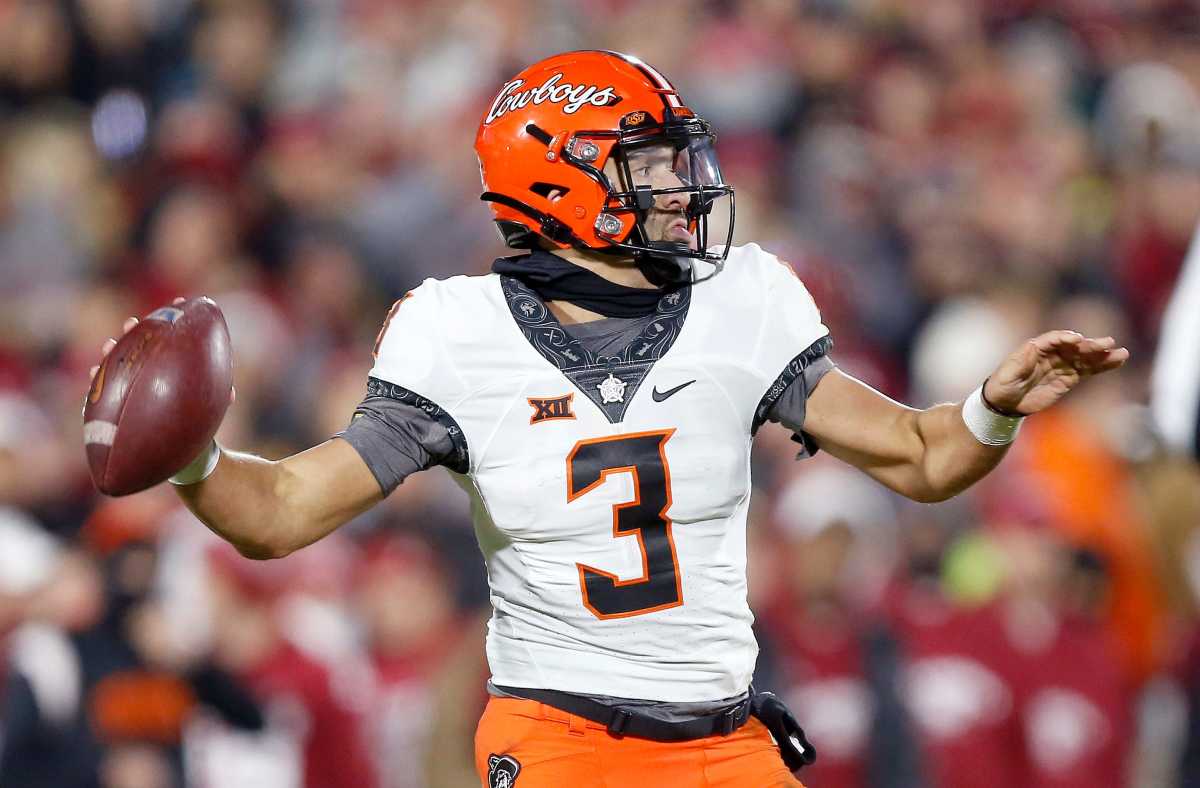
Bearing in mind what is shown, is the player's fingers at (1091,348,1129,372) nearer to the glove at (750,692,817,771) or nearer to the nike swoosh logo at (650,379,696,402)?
the nike swoosh logo at (650,379,696,402)

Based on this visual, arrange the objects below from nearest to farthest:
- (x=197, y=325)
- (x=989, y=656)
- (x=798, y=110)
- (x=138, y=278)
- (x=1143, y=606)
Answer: (x=197, y=325)
(x=989, y=656)
(x=1143, y=606)
(x=138, y=278)
(x=798, y=110)

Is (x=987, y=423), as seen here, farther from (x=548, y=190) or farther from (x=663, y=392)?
(x=548, y=190)

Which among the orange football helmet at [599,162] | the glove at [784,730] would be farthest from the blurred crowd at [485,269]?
the orange football helmet at [599,162]

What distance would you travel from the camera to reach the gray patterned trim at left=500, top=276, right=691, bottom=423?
3072 millimetres

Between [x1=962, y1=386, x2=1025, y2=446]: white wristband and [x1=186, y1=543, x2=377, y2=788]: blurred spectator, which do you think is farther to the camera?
[x1=186, y1=543, x2=377, y2=788]: blurred spectator

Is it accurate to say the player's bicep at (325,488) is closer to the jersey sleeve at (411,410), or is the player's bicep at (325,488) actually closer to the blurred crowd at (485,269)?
the jersey sleeve at (411,410)

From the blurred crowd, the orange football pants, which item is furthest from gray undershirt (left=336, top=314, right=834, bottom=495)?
the blurred crowd

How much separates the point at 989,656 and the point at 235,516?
3.90 m

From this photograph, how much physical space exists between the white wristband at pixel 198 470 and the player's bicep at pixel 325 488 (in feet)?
0.45

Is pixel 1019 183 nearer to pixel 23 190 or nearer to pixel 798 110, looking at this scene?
pixel 798 110

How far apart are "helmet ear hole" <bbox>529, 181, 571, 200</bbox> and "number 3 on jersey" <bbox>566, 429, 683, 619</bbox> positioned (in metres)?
0.51

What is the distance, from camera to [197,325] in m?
2.90

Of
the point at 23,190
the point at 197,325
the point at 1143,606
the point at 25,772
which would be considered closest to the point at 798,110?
the point at 1143,606

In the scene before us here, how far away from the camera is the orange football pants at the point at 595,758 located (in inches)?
117
